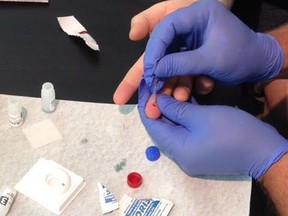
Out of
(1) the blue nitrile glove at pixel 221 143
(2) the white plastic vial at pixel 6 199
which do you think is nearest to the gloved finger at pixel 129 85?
(1) the blue nitrile glove at pixel 221 143

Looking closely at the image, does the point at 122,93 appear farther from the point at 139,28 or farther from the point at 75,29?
the point at 75,29

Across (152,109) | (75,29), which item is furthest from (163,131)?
(75,29)

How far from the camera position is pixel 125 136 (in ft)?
2.68

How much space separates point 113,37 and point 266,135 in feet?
1.45

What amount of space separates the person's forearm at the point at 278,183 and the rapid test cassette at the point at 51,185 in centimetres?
33

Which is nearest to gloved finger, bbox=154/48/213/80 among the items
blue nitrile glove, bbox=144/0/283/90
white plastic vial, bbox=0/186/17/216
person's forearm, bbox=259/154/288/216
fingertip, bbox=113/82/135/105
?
blue nitrile glove, bbox=144/0/283/90

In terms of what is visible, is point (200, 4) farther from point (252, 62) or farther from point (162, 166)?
point (162, 166)

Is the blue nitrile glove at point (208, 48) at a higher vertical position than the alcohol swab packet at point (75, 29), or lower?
higher

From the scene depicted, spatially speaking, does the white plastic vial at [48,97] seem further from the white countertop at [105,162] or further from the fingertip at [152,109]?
the fingertip at [152,109]

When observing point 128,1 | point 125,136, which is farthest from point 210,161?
point 128,1

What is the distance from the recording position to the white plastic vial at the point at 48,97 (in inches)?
32.6

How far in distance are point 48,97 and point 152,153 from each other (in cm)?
24

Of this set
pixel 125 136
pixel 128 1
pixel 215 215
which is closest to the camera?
pixel 215 215

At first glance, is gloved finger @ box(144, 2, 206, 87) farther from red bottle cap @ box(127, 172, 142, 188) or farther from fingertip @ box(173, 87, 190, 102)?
red bottle cap @ box(127, 172, 142, 188)
